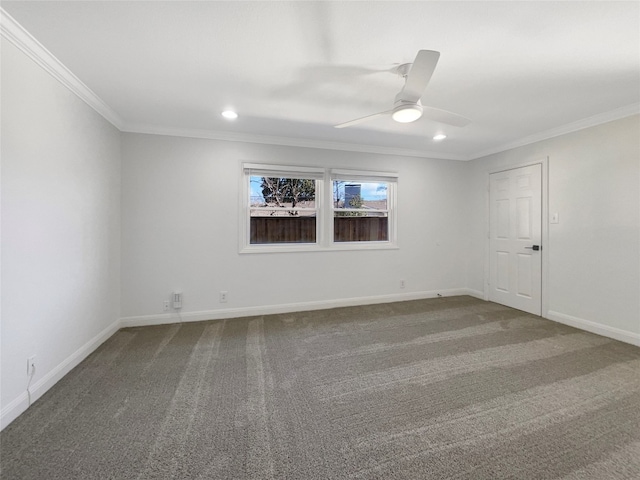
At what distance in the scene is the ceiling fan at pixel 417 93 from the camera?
154 centimetres

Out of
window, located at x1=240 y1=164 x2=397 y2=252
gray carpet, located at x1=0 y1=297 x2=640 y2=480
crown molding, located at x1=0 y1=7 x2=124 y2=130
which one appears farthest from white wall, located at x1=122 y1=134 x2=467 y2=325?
crown molding, located at x1=0 y1=7 x2=124 y2=130

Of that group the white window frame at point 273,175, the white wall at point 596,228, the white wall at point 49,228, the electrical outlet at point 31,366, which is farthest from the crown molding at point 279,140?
the electrical outlet at point 31,366

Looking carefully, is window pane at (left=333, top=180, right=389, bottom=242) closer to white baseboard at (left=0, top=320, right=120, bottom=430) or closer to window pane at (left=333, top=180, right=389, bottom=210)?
window pane at (left=333, top=180, right=389, bottom=210)

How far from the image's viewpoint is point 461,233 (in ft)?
15.7

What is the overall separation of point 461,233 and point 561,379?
291cm

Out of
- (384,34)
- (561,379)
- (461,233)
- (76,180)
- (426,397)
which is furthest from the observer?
(461,233)

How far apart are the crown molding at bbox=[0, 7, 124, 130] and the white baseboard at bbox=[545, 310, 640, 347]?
560 centimetres

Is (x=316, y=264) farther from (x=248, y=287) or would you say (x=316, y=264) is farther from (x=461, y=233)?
(x=461, y=233)

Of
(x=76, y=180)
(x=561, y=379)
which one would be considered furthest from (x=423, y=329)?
(x=76, y=180)

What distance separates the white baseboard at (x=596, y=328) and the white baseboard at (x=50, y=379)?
5215 millimetres

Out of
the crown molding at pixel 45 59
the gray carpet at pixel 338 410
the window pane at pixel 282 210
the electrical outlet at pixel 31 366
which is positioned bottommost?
the gray carpet at pixel 338 410

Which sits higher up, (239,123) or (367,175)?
(239,123)

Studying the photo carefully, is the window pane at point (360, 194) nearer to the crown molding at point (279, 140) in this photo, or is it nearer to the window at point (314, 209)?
the window at point (314, 209)

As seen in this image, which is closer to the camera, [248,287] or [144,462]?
[144,462]
